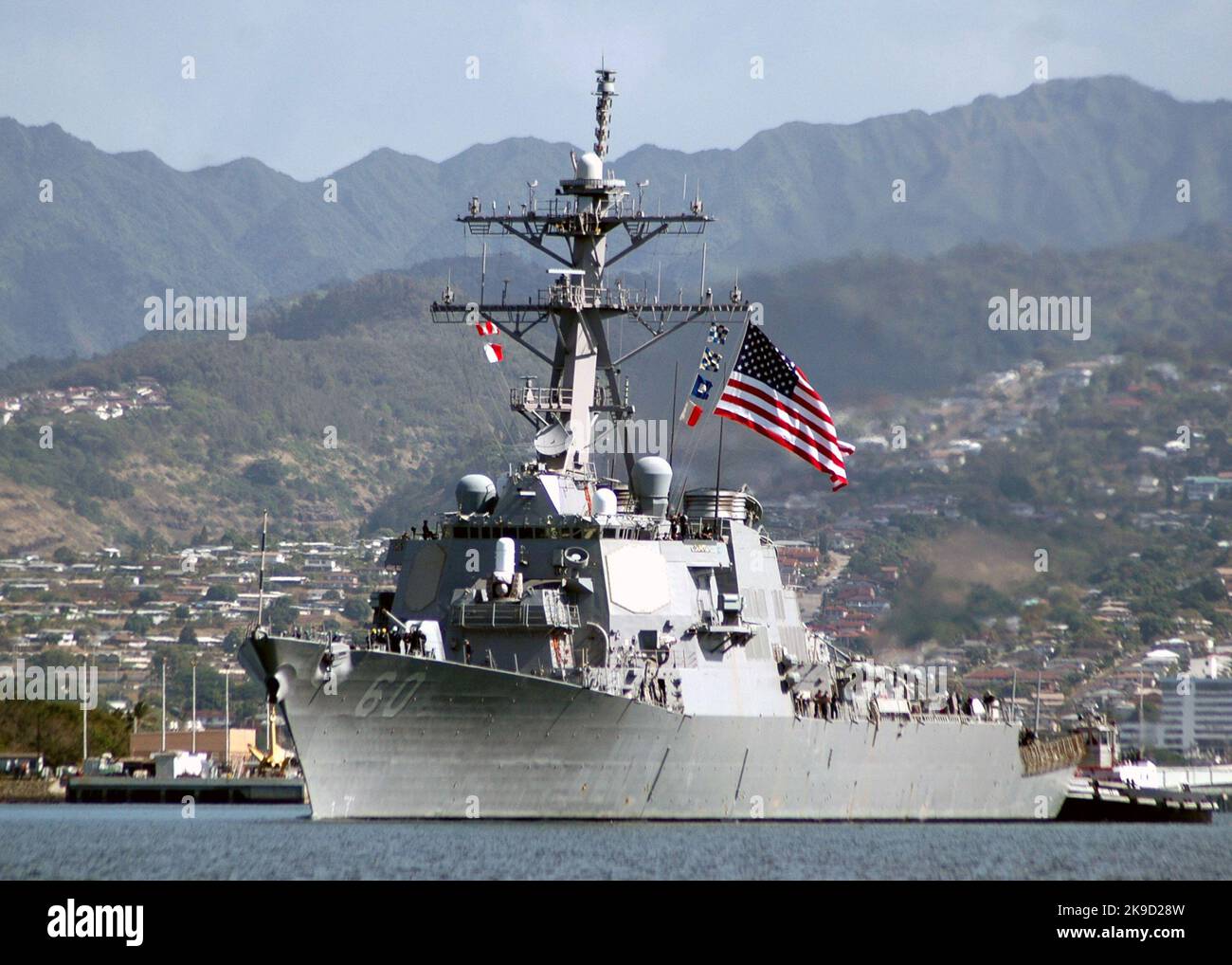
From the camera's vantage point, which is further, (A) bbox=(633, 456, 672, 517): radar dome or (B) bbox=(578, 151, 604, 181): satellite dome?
(B) bbox=(578, 151, 604, 181): satellite dome

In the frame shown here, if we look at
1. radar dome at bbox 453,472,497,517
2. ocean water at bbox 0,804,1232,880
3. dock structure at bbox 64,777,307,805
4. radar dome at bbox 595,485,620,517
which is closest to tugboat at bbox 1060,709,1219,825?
ocean water at bbox 0,804,1232,880

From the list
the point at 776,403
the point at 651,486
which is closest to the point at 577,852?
the point at 651,486

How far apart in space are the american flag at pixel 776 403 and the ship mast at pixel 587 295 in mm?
2753

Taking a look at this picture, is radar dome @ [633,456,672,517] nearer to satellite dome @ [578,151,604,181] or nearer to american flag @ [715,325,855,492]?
american flag @ [715,325,855,492]

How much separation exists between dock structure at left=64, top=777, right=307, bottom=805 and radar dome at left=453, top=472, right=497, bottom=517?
25.1 m

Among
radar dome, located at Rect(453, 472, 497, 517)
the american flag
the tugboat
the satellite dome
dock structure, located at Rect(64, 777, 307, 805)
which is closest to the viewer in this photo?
radar dome, located at Rect(453, 472, 497, 517)

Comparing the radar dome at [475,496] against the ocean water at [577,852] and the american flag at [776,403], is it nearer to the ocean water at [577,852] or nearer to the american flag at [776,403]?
the american flag at [776,403]

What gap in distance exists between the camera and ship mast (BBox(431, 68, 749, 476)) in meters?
42.4

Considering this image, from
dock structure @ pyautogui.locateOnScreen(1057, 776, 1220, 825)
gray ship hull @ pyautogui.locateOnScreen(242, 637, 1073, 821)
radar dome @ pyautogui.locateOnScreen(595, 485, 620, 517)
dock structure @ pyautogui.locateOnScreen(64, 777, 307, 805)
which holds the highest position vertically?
radar dome @ pyautogui.locateOnScreen(595, 485, 620, 517)

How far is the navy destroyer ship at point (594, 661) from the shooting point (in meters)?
36.1

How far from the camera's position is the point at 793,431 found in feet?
136
